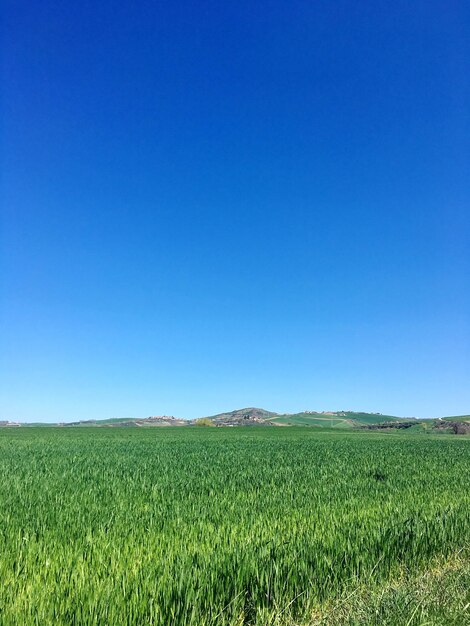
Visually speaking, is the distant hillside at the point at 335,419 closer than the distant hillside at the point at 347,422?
No

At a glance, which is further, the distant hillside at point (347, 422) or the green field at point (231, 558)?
the distant hillside at point (347, 422)

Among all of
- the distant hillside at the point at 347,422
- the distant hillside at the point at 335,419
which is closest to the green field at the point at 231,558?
the distant hillside at the point at 347,422

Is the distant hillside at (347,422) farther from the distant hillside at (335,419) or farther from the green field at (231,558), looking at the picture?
the green field at (231,558)

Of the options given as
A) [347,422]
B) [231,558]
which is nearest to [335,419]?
[347,422]

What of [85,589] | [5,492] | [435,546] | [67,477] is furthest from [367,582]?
[67,477]

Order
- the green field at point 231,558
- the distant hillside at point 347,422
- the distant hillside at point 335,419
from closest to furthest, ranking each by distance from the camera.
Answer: the green field at point 231,558, the distant hillside at point 347,422, the distant hillside at point 335,419

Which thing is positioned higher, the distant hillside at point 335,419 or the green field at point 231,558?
the green field at point 231,558

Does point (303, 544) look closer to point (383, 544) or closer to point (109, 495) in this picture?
point (383, 544)

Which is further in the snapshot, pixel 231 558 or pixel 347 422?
pixel 347 422

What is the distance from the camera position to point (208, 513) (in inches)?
285

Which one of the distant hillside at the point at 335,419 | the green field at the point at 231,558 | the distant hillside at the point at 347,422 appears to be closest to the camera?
the green field at the point at 231,558

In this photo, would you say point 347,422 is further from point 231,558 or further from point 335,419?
point 231,558

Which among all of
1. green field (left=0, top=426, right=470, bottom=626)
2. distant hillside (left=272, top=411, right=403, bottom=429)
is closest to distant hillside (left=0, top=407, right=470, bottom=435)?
distant hillside (left=272, top=411, right=403, bottom=429)

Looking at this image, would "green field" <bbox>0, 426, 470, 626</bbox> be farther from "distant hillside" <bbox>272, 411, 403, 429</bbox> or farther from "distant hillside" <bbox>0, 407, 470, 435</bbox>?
"distant hillside" <bbox>272, 411, 403, 429</bbox>
